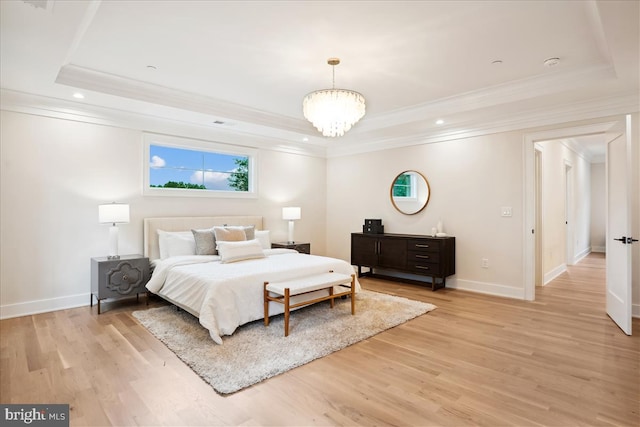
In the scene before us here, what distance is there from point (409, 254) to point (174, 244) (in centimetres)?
329

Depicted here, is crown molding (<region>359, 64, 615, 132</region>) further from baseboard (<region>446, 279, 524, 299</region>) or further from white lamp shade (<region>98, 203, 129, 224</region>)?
white lamp shade (<region>98, 203, 129, 224</region>)

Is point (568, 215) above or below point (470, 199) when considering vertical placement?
below

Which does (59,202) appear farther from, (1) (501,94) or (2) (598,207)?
(2) (598,207)

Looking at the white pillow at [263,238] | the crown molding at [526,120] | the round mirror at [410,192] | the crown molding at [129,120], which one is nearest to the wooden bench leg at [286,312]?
the white pillow at [263,238]

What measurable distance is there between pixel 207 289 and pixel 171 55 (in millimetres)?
2161

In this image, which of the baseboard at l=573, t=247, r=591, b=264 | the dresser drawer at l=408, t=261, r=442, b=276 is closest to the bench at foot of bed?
the dresser drawer at l=408, t=261, r=442, b=276

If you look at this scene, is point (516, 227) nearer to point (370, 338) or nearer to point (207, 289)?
point (370, 338)

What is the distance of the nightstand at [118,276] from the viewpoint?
151 inches

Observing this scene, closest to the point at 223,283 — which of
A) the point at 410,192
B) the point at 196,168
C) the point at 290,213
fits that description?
the point at 196,168

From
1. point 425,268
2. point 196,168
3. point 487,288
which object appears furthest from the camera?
point 196,168

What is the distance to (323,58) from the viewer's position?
3.16 m

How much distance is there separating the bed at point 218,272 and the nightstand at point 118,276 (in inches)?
7.8

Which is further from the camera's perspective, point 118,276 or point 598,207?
point 598,207

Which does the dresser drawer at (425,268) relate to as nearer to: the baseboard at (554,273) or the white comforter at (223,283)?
the white comforter at (223,283)
